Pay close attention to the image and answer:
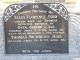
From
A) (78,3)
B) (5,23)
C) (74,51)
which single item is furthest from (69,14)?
(5,23)

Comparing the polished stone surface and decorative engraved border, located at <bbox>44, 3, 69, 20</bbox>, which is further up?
decorative engraved border, located at <bbox>44, 3, 69, 20</bbox>

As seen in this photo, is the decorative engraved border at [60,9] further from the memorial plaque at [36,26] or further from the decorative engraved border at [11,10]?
the decorative engraved border at [11,10]

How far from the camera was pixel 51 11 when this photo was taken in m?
4.29

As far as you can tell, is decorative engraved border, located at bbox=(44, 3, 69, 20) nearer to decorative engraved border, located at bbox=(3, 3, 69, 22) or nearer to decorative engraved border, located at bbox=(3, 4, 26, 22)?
decorative engraved border, located at bbox=(3, 3, 69, 22)

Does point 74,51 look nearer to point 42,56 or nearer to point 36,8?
point 42,56

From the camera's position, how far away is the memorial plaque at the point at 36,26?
4.29 meters

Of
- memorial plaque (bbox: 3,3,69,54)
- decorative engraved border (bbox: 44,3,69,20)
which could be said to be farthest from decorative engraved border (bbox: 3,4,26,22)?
decorative engraved border (bbox: 44,3,69,20)

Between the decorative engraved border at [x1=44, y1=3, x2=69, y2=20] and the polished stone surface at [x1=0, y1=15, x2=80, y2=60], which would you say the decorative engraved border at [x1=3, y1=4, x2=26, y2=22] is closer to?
the polished stone surface at [x1=0, y1=15, x2=80, y2=60]

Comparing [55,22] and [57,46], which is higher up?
[55,22]

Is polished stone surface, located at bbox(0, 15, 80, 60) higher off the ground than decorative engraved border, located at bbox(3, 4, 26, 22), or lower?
lower

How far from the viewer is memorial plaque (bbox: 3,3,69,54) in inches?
169

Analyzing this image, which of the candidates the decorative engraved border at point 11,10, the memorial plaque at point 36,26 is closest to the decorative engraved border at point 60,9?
the memorial plaque at point 36,26

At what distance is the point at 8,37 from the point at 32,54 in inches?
13.4

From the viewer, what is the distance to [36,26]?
4.31 meters
